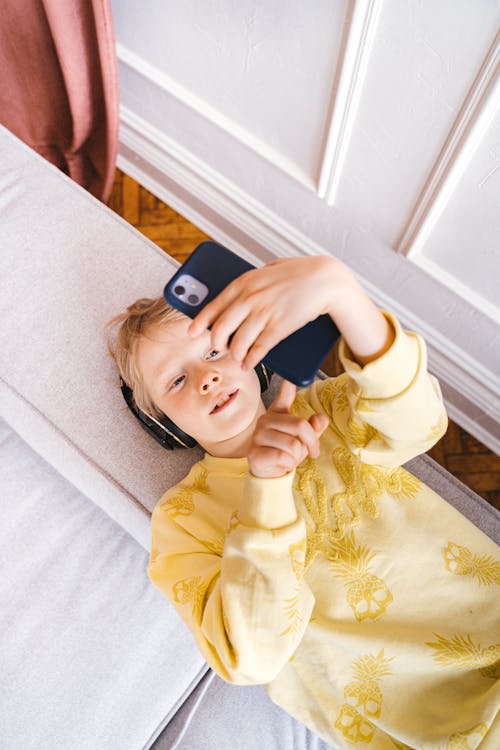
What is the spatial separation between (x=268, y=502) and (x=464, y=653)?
324 millimetres

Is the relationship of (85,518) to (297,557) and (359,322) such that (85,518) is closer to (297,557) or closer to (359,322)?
(297,557)

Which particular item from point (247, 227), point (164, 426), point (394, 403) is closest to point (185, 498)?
point (164, 426)

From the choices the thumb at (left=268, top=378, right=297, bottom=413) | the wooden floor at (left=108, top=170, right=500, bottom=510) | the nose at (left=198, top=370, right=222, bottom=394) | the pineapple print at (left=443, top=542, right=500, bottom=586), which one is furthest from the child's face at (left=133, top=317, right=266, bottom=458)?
the wooden floor at (left=108, top=170, right=500, bottom=510)

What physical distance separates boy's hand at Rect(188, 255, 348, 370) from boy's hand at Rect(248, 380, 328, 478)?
76 mm

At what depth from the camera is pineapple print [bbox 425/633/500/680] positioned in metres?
0.70

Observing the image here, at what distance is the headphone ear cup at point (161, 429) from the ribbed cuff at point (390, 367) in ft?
0.92

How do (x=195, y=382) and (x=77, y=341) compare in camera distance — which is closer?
(x=195, y=382)

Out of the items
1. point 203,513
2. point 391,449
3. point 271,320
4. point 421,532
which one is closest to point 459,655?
point 421,532

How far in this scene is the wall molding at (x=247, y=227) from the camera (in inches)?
44.1

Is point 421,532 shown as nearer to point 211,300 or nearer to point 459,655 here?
point 459,655

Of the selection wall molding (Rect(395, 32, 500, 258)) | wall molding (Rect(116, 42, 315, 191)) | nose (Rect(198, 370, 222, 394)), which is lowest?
nose (Rect(198, 370, 222, 394))

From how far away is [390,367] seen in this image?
640 mm

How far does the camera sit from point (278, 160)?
108 centimetres

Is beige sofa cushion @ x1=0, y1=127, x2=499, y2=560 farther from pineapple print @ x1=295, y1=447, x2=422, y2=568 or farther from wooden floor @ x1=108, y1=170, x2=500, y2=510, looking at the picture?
wooden floor @ x1=108, y1=170, x2=500, y2=510
